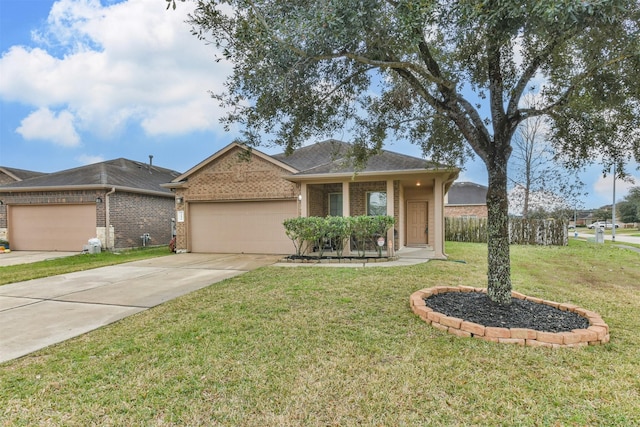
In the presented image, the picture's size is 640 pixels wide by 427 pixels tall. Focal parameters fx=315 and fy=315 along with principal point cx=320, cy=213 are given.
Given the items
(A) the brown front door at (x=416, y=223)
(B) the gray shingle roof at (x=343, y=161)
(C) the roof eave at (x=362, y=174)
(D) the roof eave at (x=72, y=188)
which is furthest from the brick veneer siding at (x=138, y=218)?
(A) the brown front door at (x=416, y=223)

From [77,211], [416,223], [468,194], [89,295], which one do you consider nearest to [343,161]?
[89,295]

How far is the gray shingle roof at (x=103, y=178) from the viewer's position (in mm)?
13984

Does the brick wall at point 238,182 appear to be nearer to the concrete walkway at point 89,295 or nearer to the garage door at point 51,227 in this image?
the concrete walkway at point 89,295

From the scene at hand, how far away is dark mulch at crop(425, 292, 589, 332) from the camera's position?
3.89 m

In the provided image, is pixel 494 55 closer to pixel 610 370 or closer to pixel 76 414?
pixel 610 370

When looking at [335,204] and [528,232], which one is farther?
[528,232]

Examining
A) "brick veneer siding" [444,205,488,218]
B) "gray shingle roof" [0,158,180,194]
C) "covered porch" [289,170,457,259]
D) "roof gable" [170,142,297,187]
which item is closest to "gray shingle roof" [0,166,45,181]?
"gray shingle roof" [0,158,180,194]

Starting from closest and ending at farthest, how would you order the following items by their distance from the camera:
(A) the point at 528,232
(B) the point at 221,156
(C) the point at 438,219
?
1. (C) the point at 438,219
2. (B) the point at 221,156
3. (A) the point at 528,232

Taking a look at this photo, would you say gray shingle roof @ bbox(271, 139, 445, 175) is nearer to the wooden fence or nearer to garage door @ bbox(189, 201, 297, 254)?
garage door @ bbox(189, 201, 297, 254)

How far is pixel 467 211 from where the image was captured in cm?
2577

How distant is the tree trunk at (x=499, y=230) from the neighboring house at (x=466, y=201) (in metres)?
22.0

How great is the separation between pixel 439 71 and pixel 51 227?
682 inches

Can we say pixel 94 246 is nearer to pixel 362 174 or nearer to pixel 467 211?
pixel 362 174

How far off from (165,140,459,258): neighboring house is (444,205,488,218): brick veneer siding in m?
13.9
